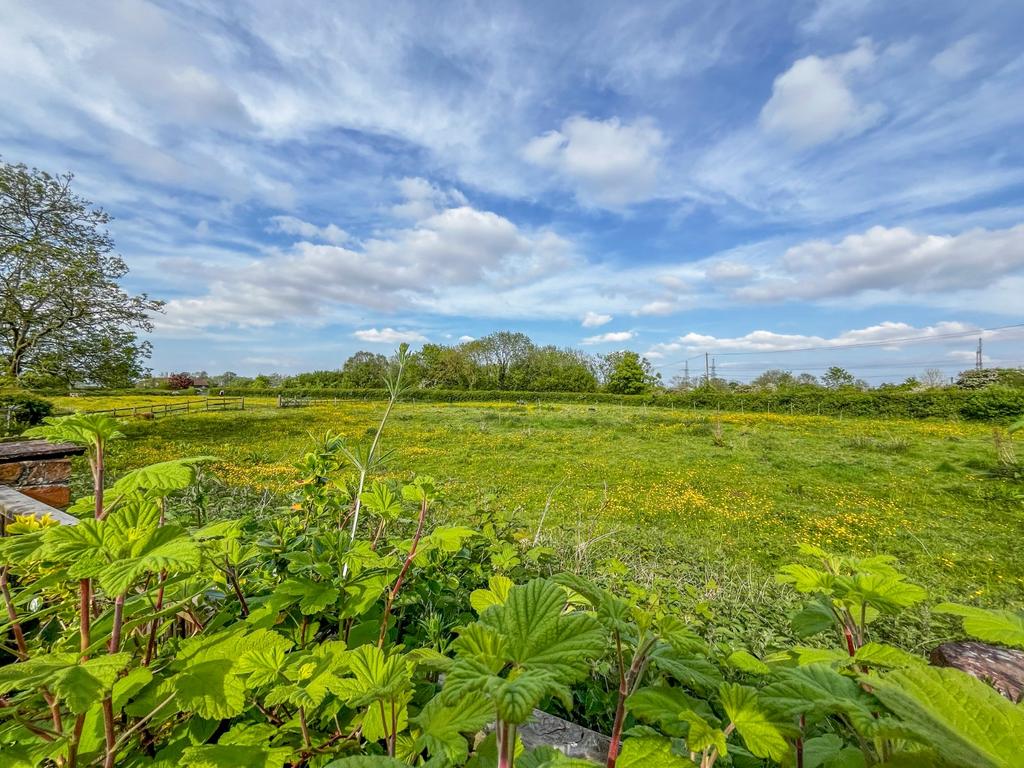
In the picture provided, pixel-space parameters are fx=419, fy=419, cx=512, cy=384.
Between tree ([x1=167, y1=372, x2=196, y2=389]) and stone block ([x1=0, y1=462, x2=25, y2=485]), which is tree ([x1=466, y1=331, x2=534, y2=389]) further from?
stone block ([x1=0, y1=462, x2=25, y2=485])

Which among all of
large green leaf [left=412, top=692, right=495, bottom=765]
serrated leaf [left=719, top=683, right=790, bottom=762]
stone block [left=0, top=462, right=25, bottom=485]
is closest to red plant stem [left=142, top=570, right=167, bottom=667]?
large green leaf [left=412, top=692, right=495, bottom=765]

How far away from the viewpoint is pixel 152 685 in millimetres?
817

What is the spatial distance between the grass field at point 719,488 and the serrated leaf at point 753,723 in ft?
4.16

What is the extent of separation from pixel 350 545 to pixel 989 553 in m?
Result: 7.92

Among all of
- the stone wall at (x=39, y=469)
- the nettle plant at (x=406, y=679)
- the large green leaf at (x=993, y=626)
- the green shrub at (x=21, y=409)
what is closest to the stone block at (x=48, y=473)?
the stone wall at (x=39, y=469)

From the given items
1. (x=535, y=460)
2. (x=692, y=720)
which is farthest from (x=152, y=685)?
(x=535, y=460)

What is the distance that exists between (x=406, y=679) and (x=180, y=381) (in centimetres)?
6705

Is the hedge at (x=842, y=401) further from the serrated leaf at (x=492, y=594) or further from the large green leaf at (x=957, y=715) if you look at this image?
the large green leaf at (x=957, y=715)

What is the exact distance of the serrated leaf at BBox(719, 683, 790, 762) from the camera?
0.62 meters

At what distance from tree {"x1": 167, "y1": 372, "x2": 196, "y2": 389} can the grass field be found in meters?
45.2

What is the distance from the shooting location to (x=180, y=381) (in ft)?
174

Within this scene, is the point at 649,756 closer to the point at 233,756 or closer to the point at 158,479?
the point at 233,756

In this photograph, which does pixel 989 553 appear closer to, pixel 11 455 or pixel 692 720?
pixel 692 720

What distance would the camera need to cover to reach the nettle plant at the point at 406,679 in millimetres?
530
